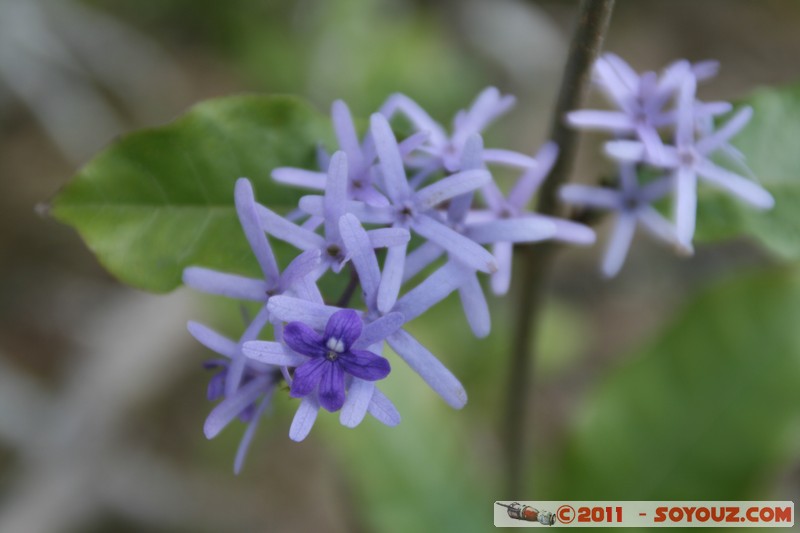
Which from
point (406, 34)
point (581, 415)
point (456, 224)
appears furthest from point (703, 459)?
point (406, 34)

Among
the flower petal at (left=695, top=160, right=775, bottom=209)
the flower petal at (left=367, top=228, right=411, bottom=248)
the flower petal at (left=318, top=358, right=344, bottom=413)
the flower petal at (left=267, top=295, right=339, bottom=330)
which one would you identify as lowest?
the flower petal at (left=318, top=358, right=344, bottom=413)

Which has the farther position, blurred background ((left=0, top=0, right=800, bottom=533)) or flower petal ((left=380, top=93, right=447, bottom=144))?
blurred background ((left=0, top=0, right=800, bottom=533))

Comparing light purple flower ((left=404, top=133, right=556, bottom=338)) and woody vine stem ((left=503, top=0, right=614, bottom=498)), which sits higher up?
woody vine stem ((left=503, top=0, right=614, bottom=498))

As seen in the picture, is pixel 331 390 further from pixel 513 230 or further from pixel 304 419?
pixel 513 230

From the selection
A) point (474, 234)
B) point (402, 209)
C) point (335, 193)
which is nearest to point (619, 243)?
point (474, 234)

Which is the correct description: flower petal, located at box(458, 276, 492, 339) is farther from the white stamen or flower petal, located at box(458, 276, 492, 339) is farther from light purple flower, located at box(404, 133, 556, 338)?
the white stamen

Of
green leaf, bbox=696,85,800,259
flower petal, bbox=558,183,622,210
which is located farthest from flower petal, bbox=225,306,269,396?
green leaf, bbox=696,85,800,259
